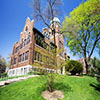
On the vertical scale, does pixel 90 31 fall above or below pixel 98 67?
above

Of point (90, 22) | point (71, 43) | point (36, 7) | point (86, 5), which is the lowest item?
point (71, 43)

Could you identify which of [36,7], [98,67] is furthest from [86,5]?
[98,67]

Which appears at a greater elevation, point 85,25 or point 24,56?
point 85,25

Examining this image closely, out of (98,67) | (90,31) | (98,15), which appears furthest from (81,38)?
(98,67)

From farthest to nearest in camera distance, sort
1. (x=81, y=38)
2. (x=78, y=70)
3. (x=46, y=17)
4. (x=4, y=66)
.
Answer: (x=4, y=66)
(x=81, y=38)
(x=46, y=17)
(x=78, y=70)

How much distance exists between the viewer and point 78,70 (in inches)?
467

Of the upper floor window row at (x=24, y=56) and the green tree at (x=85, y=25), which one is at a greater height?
the green tree at (x=85, y=25)

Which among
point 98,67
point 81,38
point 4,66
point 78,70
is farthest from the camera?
point 4,66

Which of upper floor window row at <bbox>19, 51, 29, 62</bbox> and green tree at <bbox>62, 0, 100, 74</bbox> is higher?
green tree at <bbox>62, 0, 100, 74</bbox>

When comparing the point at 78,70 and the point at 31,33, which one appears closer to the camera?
the point at 78,70

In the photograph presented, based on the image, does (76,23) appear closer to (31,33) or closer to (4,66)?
(31,33)

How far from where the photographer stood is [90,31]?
46.8ft

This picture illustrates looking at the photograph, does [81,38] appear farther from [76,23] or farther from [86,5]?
[86,5]

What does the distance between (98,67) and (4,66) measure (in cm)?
4409
